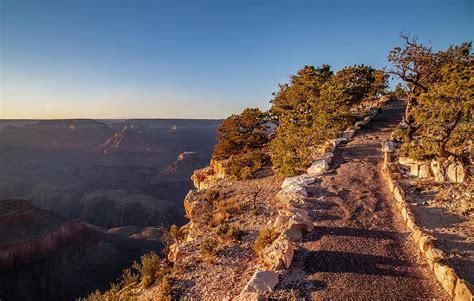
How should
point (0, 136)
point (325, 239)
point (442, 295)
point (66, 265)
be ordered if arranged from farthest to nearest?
point (0, 136) → point (66, 265) → point (325, 239) → point (442, 295)

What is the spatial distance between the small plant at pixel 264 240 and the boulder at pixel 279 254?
40 cm

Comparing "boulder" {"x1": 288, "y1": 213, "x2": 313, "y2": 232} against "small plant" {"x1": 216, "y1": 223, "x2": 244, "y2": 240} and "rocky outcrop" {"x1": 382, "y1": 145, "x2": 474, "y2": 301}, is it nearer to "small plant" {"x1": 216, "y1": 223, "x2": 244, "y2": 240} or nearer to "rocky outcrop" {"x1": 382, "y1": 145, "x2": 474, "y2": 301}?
"small plant" {"x1": 216, "y1": 223, "x2": 244, "y2": 240}

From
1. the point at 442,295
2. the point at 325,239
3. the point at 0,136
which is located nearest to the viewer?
the point at 442,295

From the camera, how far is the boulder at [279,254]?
761 cm

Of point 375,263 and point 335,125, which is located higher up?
point 335,125

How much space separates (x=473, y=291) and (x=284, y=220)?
5.37 meters

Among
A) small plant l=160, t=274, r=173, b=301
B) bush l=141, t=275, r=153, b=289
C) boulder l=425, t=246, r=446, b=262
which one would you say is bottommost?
bush l=141, t=275, r=153, b=289

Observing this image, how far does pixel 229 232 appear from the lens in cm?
1050

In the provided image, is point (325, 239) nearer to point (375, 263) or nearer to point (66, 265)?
point (375, 263)

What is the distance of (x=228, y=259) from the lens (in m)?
9.26

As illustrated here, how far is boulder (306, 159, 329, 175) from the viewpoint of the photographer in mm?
14859

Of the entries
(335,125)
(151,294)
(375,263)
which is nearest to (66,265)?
(151,294)

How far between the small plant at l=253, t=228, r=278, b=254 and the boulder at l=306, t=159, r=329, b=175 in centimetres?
630

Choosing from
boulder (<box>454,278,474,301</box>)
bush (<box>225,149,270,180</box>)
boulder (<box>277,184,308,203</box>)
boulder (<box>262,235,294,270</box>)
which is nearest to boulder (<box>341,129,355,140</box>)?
bush (<box>225,149,270,180</box>)
